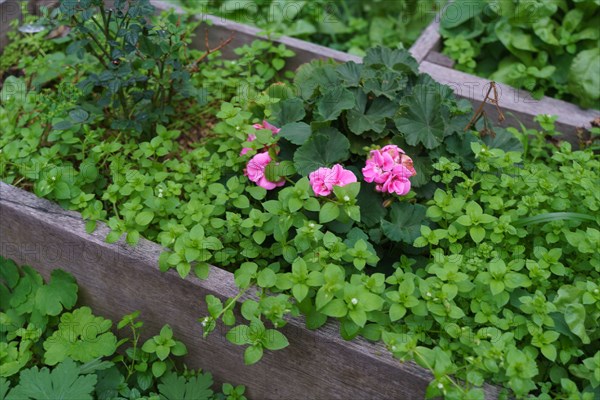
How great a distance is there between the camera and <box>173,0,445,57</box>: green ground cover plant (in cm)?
353

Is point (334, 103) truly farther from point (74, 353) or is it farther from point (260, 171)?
point (74, 353)

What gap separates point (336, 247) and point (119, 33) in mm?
1202

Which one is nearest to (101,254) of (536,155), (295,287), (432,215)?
(295,287)

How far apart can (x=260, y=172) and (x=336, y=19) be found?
171 centimetres

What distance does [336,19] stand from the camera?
370 cm

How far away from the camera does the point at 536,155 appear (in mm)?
2598

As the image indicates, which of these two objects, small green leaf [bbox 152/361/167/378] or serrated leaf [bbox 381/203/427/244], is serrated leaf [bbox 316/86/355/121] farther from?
small green leaf [bbox 152/361/167/378]

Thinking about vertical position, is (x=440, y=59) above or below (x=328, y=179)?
below

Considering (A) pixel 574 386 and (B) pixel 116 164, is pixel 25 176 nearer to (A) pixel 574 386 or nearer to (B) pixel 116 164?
(B) pixel 116 164

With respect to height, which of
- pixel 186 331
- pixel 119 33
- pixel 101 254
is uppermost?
pixel 119 33

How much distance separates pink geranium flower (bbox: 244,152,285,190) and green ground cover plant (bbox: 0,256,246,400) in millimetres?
610

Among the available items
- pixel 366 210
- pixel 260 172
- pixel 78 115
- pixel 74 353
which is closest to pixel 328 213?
pixel 366 210

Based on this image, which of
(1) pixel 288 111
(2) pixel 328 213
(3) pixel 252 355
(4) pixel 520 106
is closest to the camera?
(3) pixel 252 355

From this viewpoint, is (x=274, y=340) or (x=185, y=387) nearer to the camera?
(x=274, y=340)
